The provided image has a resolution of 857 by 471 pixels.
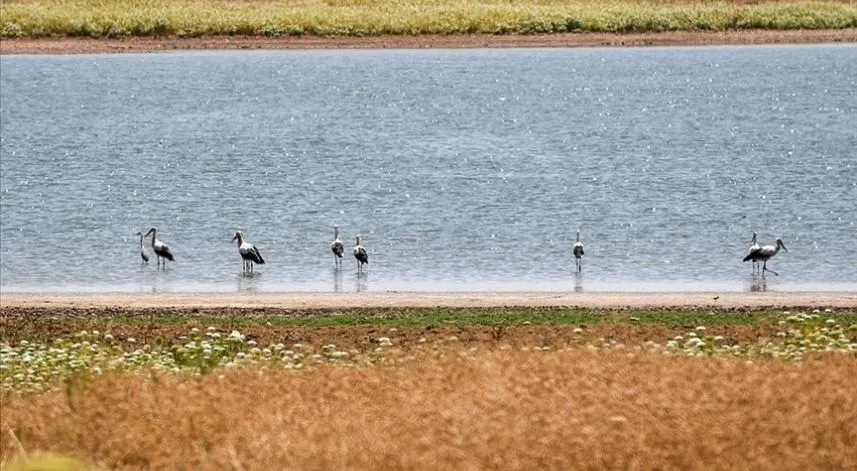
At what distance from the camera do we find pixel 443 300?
28.6m

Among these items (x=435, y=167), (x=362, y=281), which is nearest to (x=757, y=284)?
(x=362, y=281)

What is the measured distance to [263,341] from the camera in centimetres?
2270

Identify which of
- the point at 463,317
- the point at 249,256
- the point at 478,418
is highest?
the point at 249,256

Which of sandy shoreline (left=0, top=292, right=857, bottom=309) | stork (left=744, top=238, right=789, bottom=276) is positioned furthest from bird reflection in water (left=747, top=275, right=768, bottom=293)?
sandy shoreline (left=0, top=292, right=857, bottom=309)

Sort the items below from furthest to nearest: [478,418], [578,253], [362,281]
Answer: [578,253]
[362,281]
[478,418]

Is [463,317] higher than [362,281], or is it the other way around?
[362,281]

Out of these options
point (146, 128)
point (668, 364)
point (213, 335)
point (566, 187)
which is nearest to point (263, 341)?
point (213, 335)

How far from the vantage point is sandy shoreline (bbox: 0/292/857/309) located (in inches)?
1085

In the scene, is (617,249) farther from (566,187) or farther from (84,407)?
(84,407)

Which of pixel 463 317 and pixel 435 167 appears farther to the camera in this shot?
pixel 435 167

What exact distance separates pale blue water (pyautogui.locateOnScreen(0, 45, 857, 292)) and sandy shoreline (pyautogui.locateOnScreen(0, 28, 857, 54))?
92 centimetres

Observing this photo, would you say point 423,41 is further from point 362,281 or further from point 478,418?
point 478,418

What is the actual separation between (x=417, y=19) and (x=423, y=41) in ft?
5.32

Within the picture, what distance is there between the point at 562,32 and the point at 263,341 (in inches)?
2576
